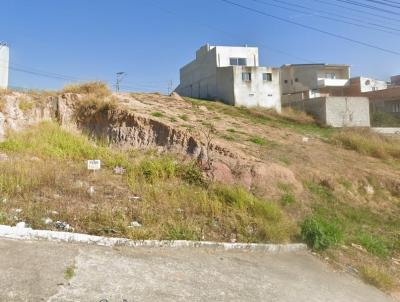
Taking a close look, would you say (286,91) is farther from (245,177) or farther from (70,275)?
(70,275)

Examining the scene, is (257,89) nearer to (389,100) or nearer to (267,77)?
(267,77)

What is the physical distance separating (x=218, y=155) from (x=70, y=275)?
6.51 metres

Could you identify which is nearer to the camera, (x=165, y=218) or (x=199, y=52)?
(x=165, y=218)

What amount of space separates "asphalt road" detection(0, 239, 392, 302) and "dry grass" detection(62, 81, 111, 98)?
8.75 m

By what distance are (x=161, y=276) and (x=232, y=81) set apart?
26.6 meters

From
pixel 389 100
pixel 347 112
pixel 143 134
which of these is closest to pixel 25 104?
pixel 143 134

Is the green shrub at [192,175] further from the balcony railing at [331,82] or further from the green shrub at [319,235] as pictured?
the balcony railing at [331,82]

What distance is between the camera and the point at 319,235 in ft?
23.5

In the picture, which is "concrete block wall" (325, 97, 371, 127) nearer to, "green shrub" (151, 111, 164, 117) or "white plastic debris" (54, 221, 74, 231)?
"green shrub" (151, 111, 164, 117)

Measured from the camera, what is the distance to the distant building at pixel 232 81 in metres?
30.7

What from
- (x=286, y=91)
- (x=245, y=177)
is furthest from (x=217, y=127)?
(x=286, y=91)

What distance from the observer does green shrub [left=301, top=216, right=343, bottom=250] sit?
7138 millimetres

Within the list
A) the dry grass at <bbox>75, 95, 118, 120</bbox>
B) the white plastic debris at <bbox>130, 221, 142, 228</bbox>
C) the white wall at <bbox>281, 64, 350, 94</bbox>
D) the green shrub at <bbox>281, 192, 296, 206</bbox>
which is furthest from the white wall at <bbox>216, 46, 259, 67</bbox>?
the white plastic debris at <bbox>130, 221, 142, 228</bbox>

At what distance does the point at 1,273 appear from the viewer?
430 centimetres
